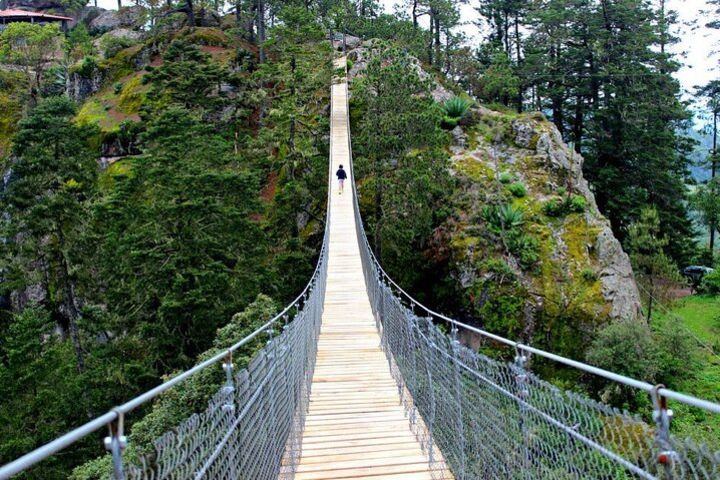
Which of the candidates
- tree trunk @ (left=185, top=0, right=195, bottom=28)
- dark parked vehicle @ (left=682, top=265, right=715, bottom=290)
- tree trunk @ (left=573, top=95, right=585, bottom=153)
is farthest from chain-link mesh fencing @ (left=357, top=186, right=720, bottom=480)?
tree trunk @ (left=185, top=0, right=195, bottom=28)

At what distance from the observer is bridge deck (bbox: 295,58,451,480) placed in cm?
323

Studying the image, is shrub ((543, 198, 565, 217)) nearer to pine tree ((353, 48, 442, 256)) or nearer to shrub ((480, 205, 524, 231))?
shrub ((480, 205, 524, 231))

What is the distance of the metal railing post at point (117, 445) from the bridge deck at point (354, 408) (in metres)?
2.26

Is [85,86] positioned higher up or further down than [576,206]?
higher up

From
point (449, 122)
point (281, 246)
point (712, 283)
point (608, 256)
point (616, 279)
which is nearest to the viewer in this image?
point (616, 279)

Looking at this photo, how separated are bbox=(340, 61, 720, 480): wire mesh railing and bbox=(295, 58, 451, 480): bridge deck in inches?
6.6

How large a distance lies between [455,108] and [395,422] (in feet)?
37.0

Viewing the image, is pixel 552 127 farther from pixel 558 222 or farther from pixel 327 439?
pixel 327 439

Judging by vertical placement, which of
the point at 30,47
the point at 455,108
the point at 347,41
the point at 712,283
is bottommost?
the point at 712,283

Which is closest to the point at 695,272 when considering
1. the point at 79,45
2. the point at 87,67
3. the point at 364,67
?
the point at 364,67

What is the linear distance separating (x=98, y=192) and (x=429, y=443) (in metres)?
12.1

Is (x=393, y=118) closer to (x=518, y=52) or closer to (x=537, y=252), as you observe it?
(x=537, y=252)

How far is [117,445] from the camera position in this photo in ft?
3.46

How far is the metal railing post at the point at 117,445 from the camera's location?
1.04 metres
